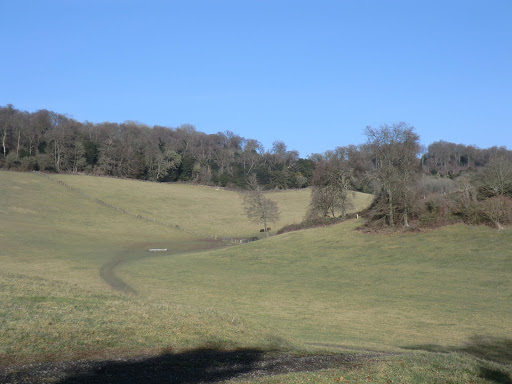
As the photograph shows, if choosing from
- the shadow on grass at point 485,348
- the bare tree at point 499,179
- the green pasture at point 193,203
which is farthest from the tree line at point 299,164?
the shadow on grass at point 485,348

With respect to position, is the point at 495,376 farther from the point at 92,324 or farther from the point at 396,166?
the point at 396,166

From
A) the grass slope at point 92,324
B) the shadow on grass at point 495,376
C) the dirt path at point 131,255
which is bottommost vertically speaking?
the dirt path at point 131,255

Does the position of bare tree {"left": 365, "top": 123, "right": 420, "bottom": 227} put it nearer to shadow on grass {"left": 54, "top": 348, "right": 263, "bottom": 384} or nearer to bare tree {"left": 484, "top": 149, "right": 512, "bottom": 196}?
bare tree {"left": 484, "top": 149, "right": 512, "bottom": 196}

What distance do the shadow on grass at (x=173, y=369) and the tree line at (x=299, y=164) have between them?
3932 cm

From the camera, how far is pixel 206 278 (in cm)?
4006

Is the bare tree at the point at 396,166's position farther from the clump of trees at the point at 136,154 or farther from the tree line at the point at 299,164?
the clump of trees at the point at 136,154

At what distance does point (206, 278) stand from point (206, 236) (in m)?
38.1

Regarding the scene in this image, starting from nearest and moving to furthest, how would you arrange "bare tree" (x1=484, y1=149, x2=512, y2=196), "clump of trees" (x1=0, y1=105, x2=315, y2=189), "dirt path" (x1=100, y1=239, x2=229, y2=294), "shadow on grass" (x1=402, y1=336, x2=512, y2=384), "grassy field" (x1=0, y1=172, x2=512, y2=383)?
1. "grassy field" (x1=0, y1=172, x2=512, y2=383)
2. "shadow on grass" (x1=402, y1=336, x2=512, y2=384)
3. "dirt path" (x1=100, y1=239, x2=229, y2=294)
4. "bare tree" (x1=484, y1=149, x2=512, y2=196)
5. "clump of trees" (x1=0, y1=105, x2=315, y2=189)

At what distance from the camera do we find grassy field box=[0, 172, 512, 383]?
13.0 m

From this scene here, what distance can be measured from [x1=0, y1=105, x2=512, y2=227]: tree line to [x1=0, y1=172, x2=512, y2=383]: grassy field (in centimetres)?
487

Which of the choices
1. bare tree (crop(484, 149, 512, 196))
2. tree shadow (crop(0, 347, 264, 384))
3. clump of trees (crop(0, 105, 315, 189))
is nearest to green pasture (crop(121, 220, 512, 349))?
bare tree (crop(484, 149, 512, 196))

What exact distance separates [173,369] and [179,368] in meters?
0.19

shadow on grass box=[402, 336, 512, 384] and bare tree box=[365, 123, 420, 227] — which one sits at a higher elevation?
bare tree box=[365, 123, 420, 227]

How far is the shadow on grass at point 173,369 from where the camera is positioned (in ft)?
33.4
